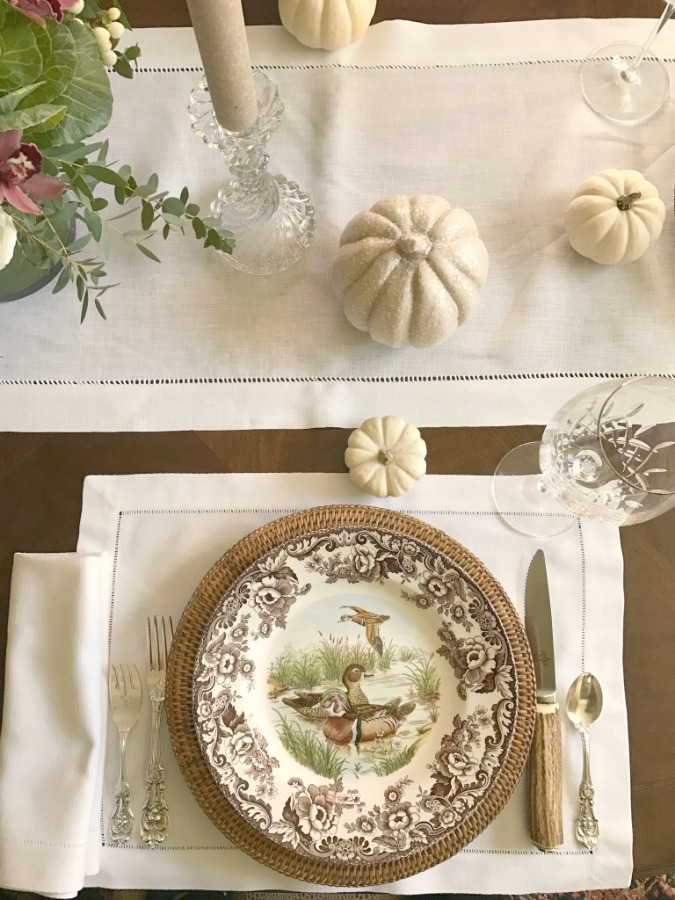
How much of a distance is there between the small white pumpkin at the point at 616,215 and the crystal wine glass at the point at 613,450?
20 cm

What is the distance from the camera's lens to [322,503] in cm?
88

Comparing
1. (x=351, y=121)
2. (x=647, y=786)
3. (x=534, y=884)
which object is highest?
(x=351, y=121)

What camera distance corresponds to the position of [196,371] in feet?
3.01

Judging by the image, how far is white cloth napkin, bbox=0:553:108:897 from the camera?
80 cm

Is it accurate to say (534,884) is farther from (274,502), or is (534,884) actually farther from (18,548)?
(18,548)

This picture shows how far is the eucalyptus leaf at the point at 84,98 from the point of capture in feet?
2.06

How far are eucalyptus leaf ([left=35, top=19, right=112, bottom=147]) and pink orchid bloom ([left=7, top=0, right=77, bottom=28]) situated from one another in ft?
0.28

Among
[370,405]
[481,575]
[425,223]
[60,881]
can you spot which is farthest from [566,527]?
[60,881]

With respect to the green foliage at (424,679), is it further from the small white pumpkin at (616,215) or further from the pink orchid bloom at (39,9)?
the pink orchid bloom at (39,9)

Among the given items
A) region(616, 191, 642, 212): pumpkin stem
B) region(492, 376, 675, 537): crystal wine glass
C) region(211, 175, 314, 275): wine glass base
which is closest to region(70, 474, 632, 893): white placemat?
region(492, 376, 675, 537): crystal wine glass

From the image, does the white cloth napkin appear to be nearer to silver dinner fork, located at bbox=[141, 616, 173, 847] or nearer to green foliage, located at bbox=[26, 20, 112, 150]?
silver dinner fork, located at bbox=[141, 616, 173, 847]

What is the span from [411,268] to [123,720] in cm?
61

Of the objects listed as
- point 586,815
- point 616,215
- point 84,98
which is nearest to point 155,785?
point 586,815

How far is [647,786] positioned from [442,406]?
514mm
